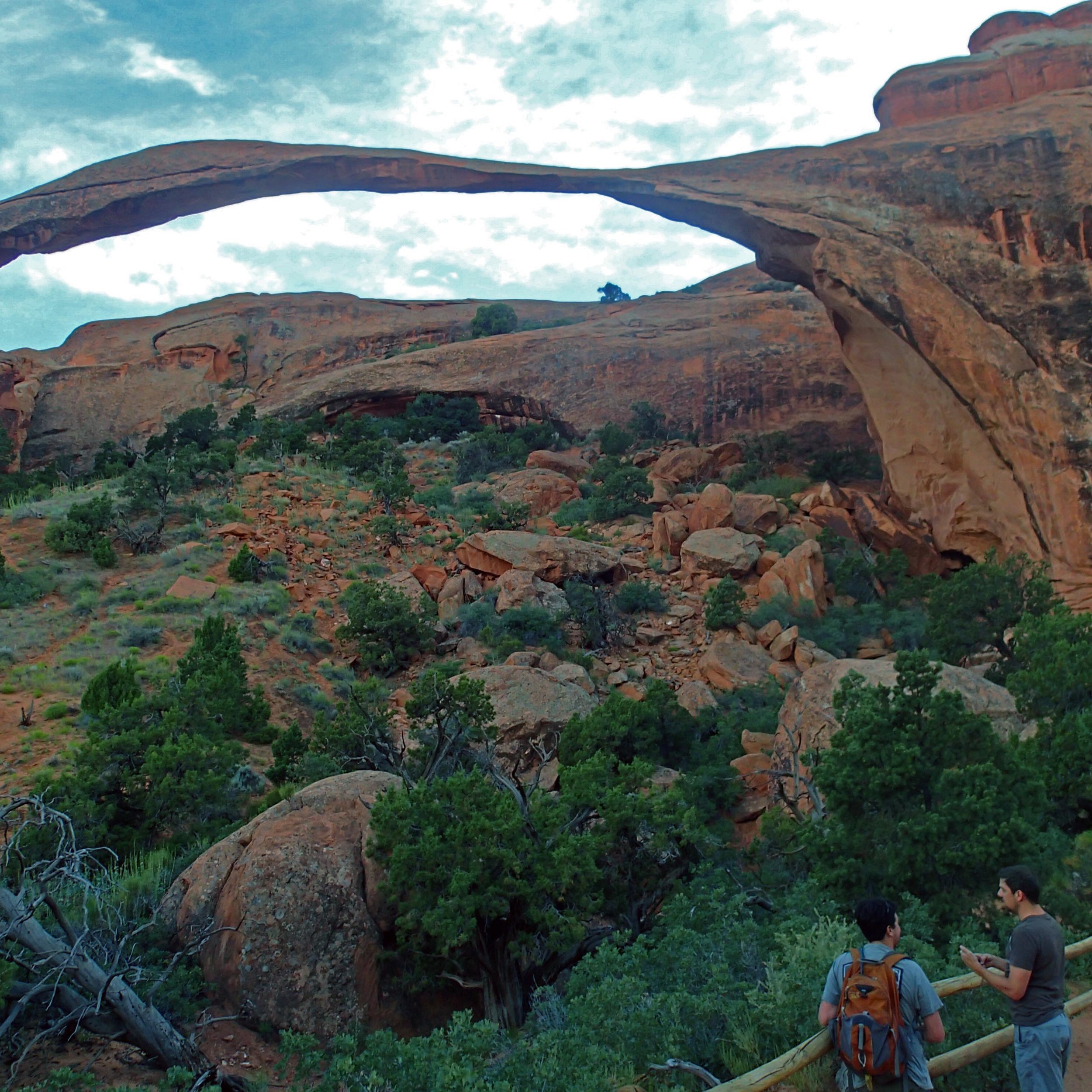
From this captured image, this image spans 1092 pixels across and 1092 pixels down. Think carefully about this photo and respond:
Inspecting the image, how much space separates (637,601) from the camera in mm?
17453

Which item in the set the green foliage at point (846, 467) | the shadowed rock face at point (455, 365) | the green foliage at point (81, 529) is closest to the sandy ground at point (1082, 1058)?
the green foliage at point (81, 529)

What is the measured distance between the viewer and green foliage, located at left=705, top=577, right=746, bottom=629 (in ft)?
53.9

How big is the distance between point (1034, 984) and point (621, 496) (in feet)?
62.2

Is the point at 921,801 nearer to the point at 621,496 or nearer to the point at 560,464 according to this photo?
the point at 621,496

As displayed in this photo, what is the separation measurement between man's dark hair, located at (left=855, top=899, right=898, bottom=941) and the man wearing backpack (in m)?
0.04

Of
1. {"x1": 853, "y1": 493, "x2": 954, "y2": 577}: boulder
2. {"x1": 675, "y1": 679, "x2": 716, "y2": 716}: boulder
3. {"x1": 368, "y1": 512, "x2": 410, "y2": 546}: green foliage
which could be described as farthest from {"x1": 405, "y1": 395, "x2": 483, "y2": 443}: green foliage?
{"x1": 675, "y1": 679, "x2": 716, "y2": 716}: boulder

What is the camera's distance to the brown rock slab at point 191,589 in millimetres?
16539

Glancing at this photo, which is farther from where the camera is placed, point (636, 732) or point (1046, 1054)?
point (636, 732)

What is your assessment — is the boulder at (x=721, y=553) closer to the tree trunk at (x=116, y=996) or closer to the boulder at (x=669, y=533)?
the boulder at (x=669, y=533)

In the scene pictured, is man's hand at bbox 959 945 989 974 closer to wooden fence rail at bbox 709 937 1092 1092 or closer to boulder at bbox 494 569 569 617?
wooden fence rail at bbox 709 937 1092 1092

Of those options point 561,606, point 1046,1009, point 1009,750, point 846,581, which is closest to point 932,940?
point 1009,750

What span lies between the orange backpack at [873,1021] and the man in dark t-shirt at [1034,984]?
0.33 metres

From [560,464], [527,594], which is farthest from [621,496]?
[527,594]

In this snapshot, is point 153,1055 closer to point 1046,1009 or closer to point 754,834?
point 1046,1009
